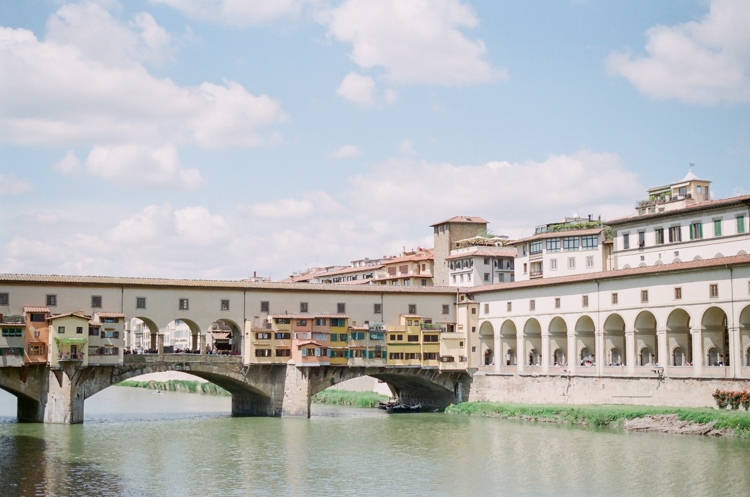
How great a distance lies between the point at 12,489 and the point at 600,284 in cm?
3653

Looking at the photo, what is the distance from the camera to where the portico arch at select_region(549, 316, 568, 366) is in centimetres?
6512

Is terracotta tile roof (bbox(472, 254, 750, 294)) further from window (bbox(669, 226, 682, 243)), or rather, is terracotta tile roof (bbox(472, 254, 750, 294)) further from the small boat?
the small boat

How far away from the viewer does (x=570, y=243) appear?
81.7 metres

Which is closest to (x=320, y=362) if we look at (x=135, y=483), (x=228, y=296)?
(x=228, y=296)

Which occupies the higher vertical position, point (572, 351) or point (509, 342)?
point (509, 342)

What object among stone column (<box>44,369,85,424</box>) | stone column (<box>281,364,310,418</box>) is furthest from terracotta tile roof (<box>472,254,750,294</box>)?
stone column (<box>44,369,85,424</box>)

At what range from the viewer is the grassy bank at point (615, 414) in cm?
4797

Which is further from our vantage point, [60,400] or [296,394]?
[296,394]

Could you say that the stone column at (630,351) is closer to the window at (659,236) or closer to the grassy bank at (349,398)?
the window at (659,236)

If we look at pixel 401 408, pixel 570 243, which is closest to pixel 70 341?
pixel 401 408

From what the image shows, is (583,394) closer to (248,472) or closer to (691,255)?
(691,255)

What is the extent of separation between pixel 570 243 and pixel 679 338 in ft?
85.0

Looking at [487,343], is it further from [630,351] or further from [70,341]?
[70,341]

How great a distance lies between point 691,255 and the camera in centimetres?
6462
